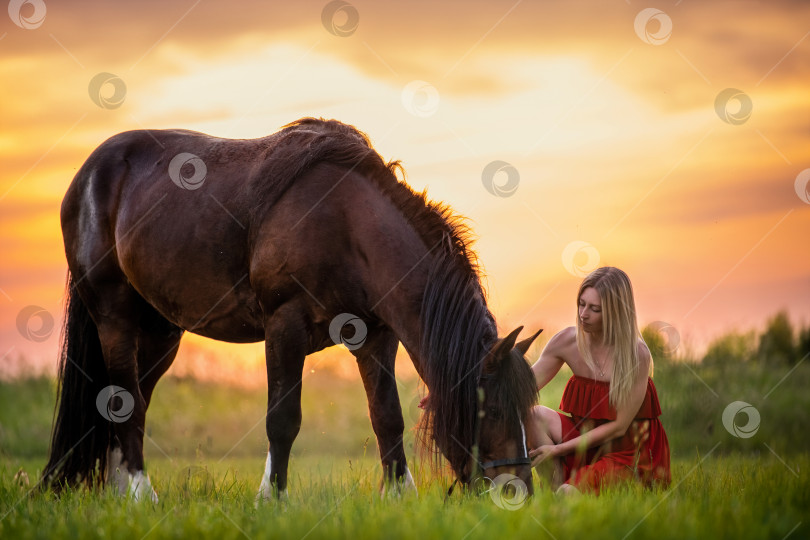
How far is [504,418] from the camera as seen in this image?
4480mm

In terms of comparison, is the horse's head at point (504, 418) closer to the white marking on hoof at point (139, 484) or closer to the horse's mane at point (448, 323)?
the horse's mane at point (448, 323)

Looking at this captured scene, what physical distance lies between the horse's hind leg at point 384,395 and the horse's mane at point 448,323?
901mm

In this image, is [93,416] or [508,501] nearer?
[508,501]

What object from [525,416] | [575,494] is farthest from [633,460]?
[525,416]

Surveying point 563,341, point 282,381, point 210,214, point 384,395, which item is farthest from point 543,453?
point 210,214

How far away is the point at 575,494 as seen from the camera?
15.3 feet

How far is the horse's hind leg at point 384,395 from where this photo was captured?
5777 millimetres

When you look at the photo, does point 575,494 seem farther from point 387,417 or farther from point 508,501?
point 387,417

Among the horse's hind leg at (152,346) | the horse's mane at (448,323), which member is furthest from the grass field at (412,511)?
the horse's hind leg at (152,346)

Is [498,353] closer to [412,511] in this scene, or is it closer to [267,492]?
[412,511]

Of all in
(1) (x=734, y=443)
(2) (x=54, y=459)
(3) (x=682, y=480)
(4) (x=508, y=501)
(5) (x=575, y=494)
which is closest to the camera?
(4) (x=508, y=501)

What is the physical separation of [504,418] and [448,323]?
2.16 ft

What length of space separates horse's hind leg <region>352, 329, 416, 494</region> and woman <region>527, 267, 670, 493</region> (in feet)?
3.36

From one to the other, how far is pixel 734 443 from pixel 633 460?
5.51 m
